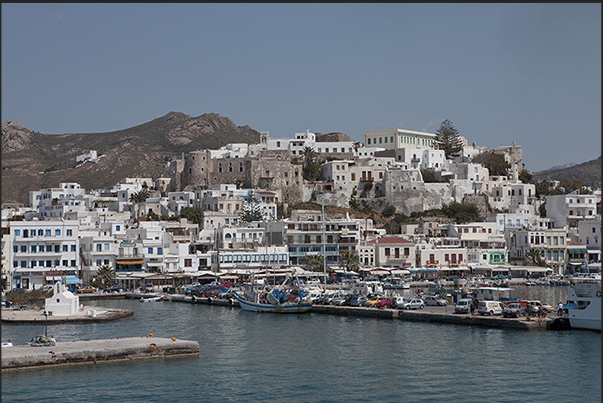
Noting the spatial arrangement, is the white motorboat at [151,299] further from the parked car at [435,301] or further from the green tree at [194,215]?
the parked car at [435,301]

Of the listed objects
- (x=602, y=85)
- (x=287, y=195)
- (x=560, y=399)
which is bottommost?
(x=560, y=399)

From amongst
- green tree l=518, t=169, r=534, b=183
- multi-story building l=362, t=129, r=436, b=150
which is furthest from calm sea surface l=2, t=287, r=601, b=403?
green tree l=518, t=169, r=534, b=183

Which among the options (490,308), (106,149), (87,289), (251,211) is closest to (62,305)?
(87,289)

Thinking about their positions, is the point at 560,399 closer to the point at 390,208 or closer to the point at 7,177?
the point at 390,208

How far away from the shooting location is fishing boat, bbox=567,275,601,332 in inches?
1276

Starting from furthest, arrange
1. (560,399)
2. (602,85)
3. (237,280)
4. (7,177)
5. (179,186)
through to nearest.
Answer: (7,177)
(179,186)
(237,280)
(560,399)
(602,85)

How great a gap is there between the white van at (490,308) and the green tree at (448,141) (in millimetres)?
54936

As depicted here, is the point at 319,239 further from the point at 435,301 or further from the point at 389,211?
the point at 435,301

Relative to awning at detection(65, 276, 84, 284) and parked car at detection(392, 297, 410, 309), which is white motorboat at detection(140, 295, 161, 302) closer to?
awning at detection(65, 276, 84, 284)

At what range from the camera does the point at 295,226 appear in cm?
6391

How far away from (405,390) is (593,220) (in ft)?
192

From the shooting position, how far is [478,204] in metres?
78.7

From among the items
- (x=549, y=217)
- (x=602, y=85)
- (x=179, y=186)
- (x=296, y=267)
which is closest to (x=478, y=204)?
(x=549, y=217)

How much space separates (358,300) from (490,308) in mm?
8899
